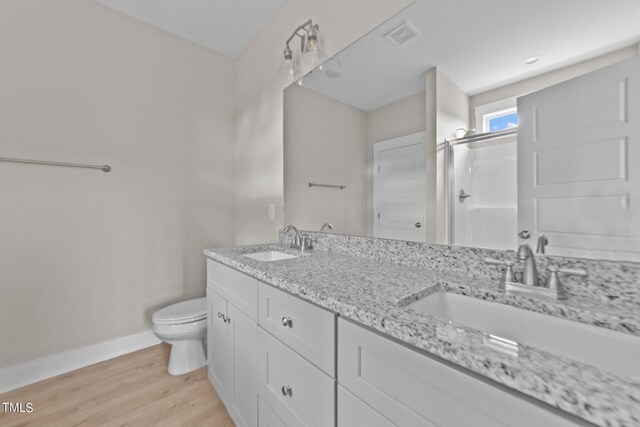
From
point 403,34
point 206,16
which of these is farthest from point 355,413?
point 206,16

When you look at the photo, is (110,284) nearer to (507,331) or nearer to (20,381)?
(20,381)

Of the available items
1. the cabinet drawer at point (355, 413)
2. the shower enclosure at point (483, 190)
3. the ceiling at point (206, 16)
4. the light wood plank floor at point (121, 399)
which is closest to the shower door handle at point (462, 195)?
the shower enclosure at point (483, 190)

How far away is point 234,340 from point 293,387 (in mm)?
517

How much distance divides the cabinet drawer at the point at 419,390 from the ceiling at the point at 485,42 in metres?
0.87

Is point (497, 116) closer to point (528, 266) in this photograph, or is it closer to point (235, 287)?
point (528, 266)

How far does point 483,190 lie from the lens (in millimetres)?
876

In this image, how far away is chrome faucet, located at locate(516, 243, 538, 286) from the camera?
2.37ft

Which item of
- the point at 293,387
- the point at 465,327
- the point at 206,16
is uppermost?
the point at 206,16

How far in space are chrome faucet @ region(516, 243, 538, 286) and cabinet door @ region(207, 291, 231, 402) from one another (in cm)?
127

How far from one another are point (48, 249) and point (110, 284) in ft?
1.41

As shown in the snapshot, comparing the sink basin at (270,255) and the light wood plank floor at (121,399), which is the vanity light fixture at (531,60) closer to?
the sink basin at (270,255)

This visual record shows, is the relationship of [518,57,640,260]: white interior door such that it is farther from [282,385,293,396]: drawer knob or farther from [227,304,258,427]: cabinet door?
[227,304,258,427]: cabinet door

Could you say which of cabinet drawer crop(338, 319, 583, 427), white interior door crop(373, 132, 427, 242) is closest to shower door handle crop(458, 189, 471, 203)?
white interior door crop(373, 132, 427, 242)

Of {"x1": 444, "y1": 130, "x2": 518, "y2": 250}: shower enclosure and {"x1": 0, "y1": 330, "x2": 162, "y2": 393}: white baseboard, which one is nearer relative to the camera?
{"x1": 444, "y1": 130, "x2": 518, "y2": 250}: shower enclosure
